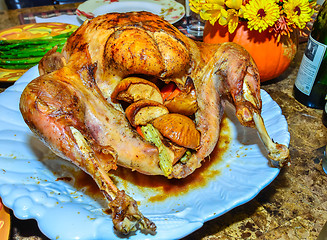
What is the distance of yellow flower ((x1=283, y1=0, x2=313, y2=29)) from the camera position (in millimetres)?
1440

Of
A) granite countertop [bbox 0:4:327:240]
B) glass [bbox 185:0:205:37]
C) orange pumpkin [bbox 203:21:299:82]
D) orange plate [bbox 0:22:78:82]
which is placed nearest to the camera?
granite countertop [bbox 0:4:327:240]

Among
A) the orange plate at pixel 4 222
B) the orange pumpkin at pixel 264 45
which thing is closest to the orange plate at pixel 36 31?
the orange pumpkin at pixel 264 45

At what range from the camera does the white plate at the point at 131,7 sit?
7.56ft

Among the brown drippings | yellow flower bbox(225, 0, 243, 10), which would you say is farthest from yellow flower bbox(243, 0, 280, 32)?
the brown drippings

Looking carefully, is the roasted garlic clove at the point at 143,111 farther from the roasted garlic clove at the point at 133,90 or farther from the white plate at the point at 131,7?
the white plate at the point at 131,7

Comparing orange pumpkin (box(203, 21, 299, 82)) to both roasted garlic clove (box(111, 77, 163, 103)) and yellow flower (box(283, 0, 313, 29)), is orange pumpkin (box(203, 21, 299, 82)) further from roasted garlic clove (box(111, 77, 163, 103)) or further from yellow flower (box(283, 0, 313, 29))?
roasted garlic clove (box(111, 77, 163, 103))

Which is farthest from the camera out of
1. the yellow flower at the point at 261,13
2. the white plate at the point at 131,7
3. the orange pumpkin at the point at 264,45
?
the white plate at the point at 131,7

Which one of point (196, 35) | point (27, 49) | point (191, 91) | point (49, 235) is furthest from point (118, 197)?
point (196, 35)

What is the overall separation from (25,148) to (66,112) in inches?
14.7

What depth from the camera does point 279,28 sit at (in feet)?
4.94

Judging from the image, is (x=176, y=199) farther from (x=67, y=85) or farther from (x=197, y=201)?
(x=67, y=85)

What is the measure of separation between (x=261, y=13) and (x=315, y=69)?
36cm

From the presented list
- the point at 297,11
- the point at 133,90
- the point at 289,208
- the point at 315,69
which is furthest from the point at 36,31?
the point at 289,208

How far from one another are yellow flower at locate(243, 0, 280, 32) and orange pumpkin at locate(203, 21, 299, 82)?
13 centimetres
